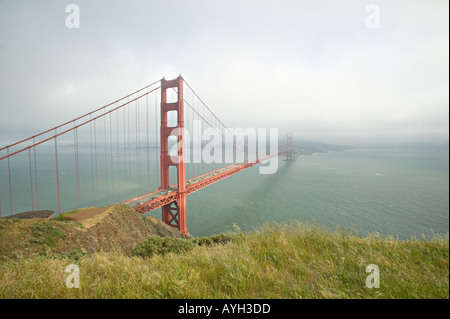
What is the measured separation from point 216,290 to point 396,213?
3655cm

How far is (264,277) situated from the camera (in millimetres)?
2705

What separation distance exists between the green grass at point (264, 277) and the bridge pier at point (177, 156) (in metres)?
17.2

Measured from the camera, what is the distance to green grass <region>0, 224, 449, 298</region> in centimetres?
229

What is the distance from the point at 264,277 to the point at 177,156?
19088mm

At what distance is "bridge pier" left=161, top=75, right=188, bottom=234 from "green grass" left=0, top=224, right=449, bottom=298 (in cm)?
1719
